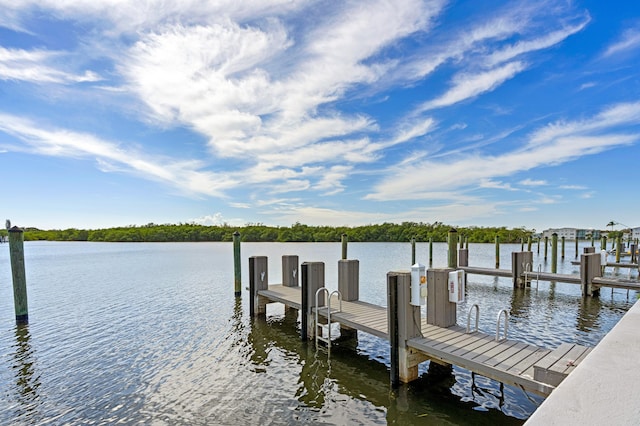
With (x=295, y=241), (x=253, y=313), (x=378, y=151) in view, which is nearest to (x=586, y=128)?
(x=378, y=151)

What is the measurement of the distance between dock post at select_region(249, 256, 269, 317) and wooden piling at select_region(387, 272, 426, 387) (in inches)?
237

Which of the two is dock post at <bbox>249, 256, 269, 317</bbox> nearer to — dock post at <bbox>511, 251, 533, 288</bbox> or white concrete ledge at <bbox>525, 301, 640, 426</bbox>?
white concrete ledge at <bbox>525, 301, 640, 426</bbox>

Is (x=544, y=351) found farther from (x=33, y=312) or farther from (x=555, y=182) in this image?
(x=555, y=182)

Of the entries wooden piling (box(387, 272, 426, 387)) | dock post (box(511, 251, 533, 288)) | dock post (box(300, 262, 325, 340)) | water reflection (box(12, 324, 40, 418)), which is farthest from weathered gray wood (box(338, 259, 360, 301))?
dock post (box(511, 251, 533, 288))

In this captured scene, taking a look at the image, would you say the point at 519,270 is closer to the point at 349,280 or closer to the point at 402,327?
the point at 349,280

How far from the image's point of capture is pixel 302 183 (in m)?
33.2

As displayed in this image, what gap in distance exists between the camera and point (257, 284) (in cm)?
1130

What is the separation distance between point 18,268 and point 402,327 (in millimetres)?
11174

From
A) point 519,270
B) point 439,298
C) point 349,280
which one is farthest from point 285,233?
point 439,298

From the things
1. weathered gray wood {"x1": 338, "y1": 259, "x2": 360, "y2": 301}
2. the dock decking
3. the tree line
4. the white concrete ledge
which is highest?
the white concrete ledge

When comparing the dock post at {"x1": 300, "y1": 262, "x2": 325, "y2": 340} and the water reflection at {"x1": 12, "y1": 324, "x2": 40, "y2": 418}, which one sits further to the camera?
the dock post at {"x1": 300, "y1": 262, "x2": 325, "y2": 340}

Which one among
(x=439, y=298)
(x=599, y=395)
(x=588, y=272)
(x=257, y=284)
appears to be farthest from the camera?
(x=588, y=272)

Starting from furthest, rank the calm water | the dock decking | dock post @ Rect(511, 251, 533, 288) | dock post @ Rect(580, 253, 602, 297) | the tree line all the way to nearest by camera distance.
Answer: the tree line
dock post @ Rect(511, 251, 533, 288)
dock post @ Rect(580, 253, 602, 297)
the calm water
the dock decking

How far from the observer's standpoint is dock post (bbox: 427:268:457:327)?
21.5 feet
